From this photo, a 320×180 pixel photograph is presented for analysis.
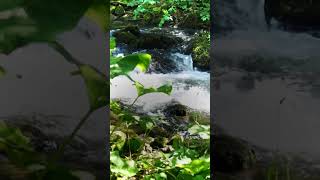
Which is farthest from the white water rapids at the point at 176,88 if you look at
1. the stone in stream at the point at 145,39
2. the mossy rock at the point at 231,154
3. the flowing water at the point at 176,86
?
the mossy rock at the point at 231,154

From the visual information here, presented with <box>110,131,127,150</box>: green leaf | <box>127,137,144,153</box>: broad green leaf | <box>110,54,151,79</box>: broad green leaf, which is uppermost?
<box>110,54,151,79</box>: broad green leaf

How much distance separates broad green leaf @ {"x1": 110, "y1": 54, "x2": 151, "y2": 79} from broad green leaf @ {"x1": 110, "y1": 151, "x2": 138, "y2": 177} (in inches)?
12.6

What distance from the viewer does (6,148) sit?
1429 mm

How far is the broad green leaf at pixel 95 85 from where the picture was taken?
1384mm

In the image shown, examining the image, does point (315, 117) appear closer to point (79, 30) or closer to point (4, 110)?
point (79, 30)

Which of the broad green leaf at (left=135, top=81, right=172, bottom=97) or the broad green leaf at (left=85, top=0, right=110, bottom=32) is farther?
the broad green leaf at (left=135, top=81, right=172, bottom=97)

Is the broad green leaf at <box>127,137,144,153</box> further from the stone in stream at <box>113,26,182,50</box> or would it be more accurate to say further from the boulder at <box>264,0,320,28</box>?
the boulder at <box>264,0,320,28</box>

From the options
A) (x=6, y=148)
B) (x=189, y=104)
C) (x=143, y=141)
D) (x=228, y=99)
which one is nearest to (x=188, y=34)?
(x=189, y=104)

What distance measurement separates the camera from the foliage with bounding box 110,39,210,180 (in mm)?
1713

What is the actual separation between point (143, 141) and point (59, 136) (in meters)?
0.73

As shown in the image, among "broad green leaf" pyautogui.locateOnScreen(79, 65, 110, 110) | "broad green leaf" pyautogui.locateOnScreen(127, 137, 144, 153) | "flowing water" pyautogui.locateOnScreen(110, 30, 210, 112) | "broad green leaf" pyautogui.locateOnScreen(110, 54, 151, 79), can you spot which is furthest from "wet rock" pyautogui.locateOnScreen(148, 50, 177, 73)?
"broad green leaf" pyautogui.locateOnScreen(79, 65, 110, 110)

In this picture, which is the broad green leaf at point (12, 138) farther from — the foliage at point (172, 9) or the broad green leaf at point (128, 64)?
the foliage at point (172, 9)

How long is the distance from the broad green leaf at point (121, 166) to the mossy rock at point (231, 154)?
45cm

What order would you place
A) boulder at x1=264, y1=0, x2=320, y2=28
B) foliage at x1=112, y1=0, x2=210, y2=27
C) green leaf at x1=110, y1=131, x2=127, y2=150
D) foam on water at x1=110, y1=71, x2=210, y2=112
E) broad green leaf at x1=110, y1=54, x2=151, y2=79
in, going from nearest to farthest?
boulder at x1=264, y1=0, x2=320, y2=28 → broad green leaf at x1=110, y1=54, x2=151, y2=79 → green leaf at x1=110, y1=131, x2=127, y2=150 → foam on water at x1=110, y1=71, x2=210, y2=112 → foliage at x1=112, y1=0, x2=210, y2=27
